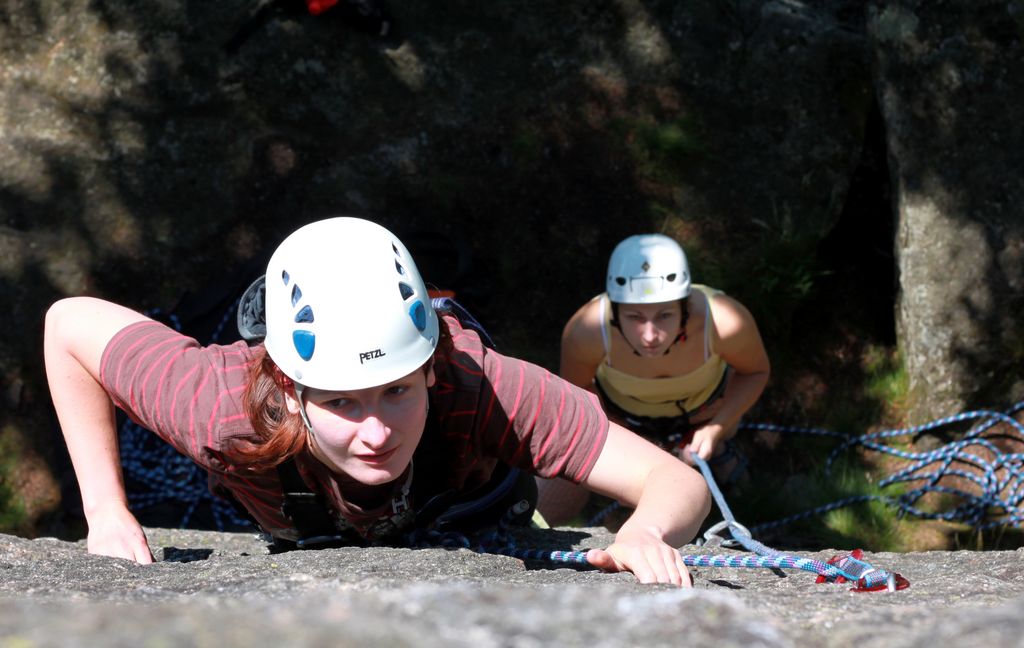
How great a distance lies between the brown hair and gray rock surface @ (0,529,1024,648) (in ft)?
1.01

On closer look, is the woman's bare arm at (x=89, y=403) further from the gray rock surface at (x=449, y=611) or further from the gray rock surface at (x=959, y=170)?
the gray rock surface at (x=959, y=170)

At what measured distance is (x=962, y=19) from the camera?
5383 mm

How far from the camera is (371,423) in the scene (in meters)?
2.61

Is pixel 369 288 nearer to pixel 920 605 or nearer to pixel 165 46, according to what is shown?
pixel 920 605

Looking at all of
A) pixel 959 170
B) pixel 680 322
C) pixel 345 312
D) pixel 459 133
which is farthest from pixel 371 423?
pixel 459 133

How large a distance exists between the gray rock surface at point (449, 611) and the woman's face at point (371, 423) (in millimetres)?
244

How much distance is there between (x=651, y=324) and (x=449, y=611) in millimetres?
3286

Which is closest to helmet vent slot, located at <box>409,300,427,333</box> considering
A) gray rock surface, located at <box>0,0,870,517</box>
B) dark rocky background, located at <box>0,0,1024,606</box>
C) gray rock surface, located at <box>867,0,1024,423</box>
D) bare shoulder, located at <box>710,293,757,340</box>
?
bare shoulder, located at <box>710,293,757,340</box>

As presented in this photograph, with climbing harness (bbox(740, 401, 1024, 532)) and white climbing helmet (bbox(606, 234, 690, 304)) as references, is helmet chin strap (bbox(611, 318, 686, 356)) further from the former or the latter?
climbing harness (bbox(740, 401, 1024, 532))

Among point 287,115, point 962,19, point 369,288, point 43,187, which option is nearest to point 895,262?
point 962,19

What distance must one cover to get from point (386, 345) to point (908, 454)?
4063mm

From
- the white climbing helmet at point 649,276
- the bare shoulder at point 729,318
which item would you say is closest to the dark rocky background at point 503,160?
the white climbing helmet at point 649,276

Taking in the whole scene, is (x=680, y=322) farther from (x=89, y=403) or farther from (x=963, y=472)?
(x=89, y=403)

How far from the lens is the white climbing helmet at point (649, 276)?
188 inches
